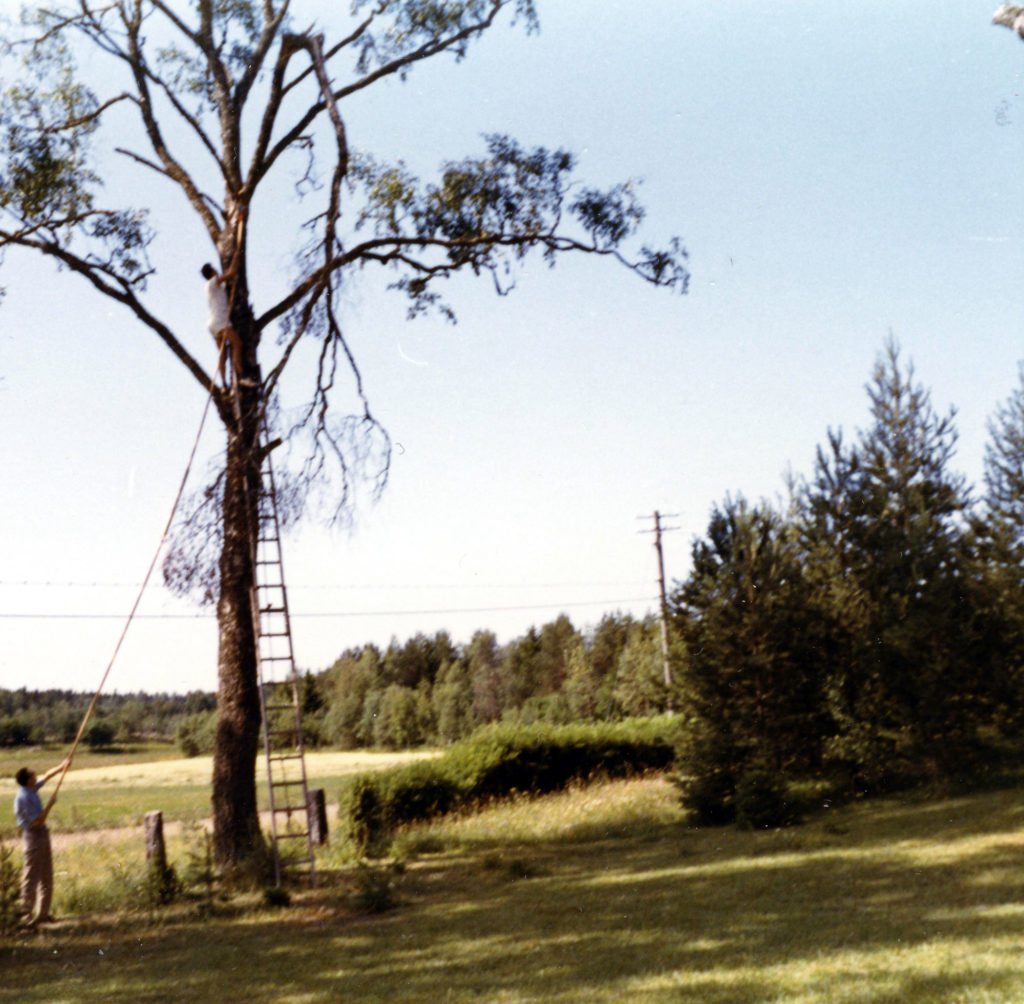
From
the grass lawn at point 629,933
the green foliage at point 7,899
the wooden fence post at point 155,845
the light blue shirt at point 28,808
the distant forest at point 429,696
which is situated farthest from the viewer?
the distant forest at point 429,696

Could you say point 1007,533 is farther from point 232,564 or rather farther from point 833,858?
point 232,564

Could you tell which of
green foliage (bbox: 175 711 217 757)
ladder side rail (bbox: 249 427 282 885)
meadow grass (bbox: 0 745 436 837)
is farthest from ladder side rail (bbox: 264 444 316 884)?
green foliage (bbox: 175 711 217 757)

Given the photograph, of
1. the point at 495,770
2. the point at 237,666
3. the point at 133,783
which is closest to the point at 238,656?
the point at 237,666

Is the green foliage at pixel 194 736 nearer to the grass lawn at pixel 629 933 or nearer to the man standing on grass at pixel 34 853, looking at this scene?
the grass lawn at pixel 629 933

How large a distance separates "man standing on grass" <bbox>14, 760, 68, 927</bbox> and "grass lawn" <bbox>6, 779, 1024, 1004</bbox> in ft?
2.04

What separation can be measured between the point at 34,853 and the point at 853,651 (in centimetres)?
1310

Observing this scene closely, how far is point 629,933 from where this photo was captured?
8.17m

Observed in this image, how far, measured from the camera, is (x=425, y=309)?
1514 cm

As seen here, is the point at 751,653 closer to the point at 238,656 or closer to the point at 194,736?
the point at 238,656

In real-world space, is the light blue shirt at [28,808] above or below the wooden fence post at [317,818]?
above

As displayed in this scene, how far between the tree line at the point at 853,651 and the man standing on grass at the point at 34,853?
32.5 ft

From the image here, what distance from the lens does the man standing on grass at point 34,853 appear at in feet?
34.2

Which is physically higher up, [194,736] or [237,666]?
[237,666]

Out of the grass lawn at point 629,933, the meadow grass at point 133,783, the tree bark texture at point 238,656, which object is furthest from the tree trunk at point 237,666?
the meadow grass at point 133,783
